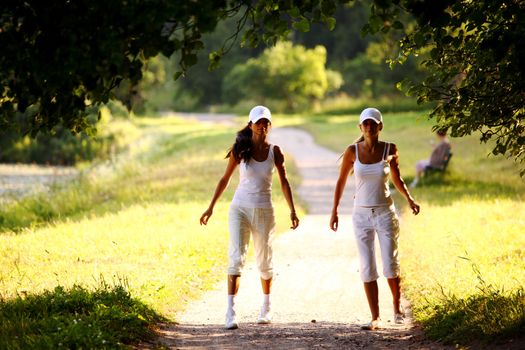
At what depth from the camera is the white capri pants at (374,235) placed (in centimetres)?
757

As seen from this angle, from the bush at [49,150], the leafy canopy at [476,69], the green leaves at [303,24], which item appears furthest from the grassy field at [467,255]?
the bush at [49,150]

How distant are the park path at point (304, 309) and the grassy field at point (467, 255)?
330 millimetres

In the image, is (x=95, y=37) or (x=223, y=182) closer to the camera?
(x=95, y=37)

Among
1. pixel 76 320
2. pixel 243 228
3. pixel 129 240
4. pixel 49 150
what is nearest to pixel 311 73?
pixel 49 150

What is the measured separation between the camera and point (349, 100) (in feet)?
232

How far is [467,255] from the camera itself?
33.5ft

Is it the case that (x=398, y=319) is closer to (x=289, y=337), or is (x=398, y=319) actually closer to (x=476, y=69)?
(x=289, y=337)

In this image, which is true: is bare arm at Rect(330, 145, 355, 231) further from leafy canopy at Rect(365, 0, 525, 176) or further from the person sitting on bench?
the person sitting on bench

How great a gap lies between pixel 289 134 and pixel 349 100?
91.2ft

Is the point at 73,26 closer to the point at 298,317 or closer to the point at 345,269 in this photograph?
the point at 298,317

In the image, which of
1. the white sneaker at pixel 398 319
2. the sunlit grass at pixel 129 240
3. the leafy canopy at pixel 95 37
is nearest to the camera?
the leafy canopy at pixel 95 37

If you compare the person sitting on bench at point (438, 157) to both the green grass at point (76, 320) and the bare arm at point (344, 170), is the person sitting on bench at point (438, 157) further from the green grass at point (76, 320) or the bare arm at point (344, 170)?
the green grass at point (76, 320)

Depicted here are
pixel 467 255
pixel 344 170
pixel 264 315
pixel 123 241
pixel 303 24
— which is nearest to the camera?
pixel 303 24

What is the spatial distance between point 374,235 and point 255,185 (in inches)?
48.8
